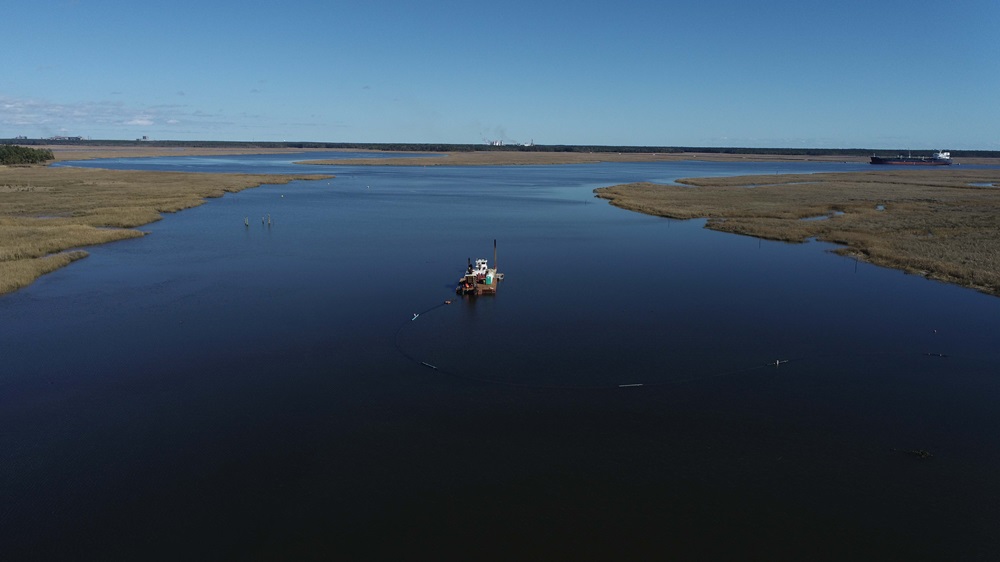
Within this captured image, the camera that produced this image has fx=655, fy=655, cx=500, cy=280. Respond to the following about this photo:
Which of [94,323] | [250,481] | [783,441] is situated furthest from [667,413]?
[94,323]

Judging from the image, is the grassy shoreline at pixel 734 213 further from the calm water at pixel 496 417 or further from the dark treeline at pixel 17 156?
the dark treeline at pixel 17 156

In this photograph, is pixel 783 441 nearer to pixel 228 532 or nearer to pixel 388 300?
pixel 228 532

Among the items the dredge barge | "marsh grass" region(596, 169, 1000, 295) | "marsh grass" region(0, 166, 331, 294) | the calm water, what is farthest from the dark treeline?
the dredge barge

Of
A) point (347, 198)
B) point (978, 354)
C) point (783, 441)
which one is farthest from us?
point (347, 198)

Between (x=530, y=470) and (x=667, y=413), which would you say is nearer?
(x=530, y=470)

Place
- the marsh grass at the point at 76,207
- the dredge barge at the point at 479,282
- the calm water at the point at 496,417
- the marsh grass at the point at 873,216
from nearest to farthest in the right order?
the calm water at the point at 496,417
the dredge barge at the point at 479,282
the marsh grass at the point at 76,207
the marsh grass at the point at 873,216

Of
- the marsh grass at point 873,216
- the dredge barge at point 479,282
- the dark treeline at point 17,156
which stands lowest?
the dredge barge at point 479,282

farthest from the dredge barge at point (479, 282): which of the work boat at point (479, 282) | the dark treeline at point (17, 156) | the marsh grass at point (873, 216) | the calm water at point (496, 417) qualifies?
the dark treeline at point (17, 156)
